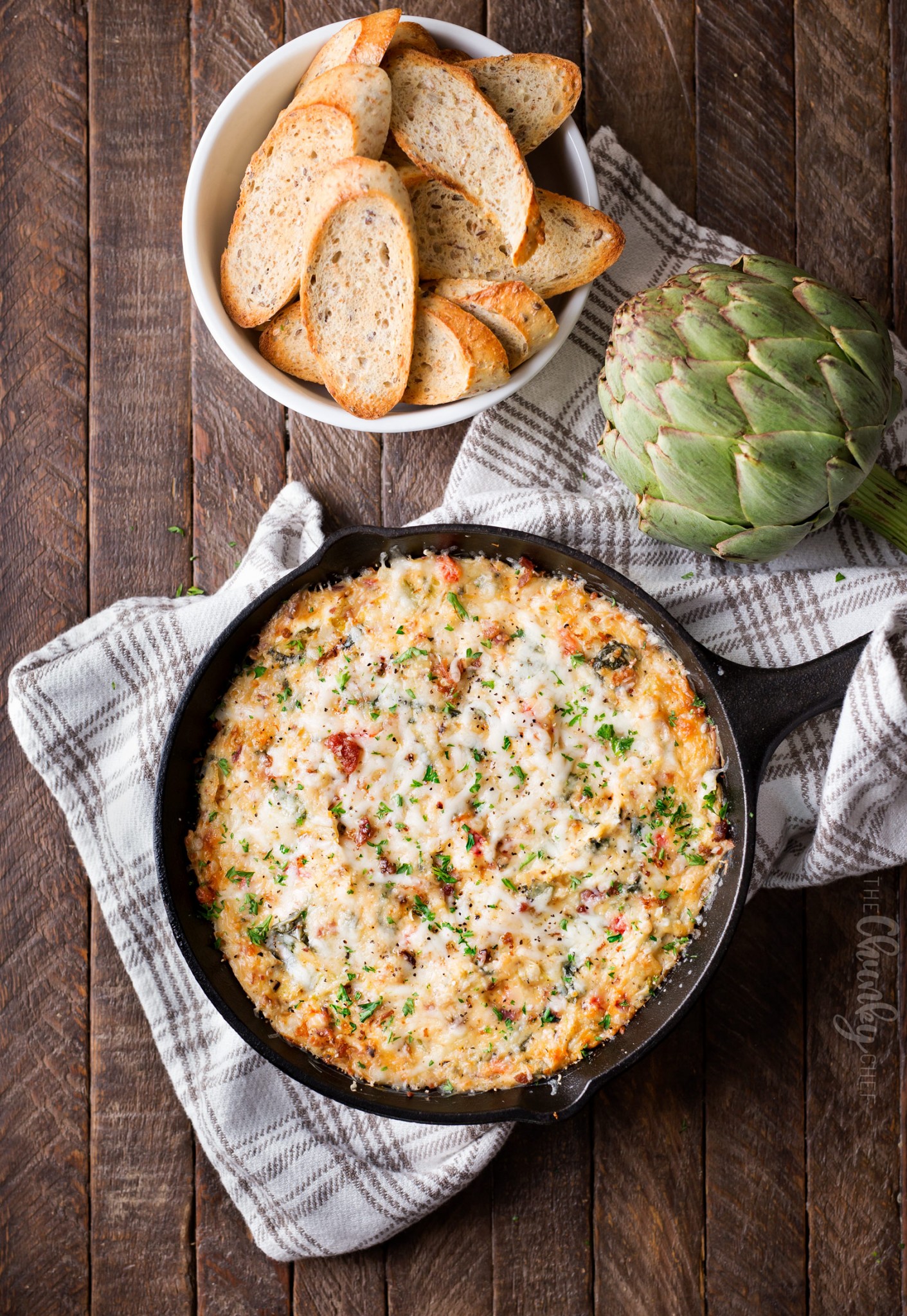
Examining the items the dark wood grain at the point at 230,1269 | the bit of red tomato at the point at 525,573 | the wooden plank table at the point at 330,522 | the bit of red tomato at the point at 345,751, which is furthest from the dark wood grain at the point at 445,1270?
the bit of red tomato at the point at 525,573

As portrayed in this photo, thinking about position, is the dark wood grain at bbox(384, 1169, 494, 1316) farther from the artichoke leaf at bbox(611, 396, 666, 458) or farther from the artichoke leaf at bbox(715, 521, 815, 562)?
the artichoke leaf at bbox(611, 396, 666, 458)

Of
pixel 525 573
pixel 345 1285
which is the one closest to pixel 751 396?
pixel 525 573

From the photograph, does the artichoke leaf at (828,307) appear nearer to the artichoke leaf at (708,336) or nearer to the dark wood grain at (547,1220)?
the artichoke leaf at (708,336)

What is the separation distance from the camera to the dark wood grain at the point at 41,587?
9.20 ft

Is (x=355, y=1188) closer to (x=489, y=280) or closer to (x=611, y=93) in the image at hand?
(x=489, y=280)

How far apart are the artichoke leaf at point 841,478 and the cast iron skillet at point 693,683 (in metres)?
0.32

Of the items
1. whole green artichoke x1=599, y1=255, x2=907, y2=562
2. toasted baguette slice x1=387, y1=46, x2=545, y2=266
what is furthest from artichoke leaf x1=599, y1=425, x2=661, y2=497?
toasted baguette slice x1=387, y1=46, x2=545, y2=266

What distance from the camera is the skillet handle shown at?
2.27 meters

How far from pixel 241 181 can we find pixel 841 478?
5.22 feet

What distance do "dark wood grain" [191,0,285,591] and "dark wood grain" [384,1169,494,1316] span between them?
1.79 m

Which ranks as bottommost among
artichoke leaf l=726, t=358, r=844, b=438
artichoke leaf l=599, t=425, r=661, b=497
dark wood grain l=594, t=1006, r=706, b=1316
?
dark wood grain l=594, t=1006, r=706, b=1316

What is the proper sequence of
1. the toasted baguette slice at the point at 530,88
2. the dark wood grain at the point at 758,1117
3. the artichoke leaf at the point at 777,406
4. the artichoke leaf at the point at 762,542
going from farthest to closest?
1. the dark wood grain at the point at 758,1117
2. the toasted baguette slice at the point at 530,88
3. the artichoke leaf at the point at 762,542
4. the artichoke leaf at the point at 777,406

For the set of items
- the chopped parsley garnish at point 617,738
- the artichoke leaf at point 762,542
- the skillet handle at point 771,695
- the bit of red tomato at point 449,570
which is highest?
the artichoke leaf at point 762,542

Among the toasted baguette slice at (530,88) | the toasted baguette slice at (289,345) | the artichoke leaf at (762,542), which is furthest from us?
the toasted baguette slice at (289,345)
